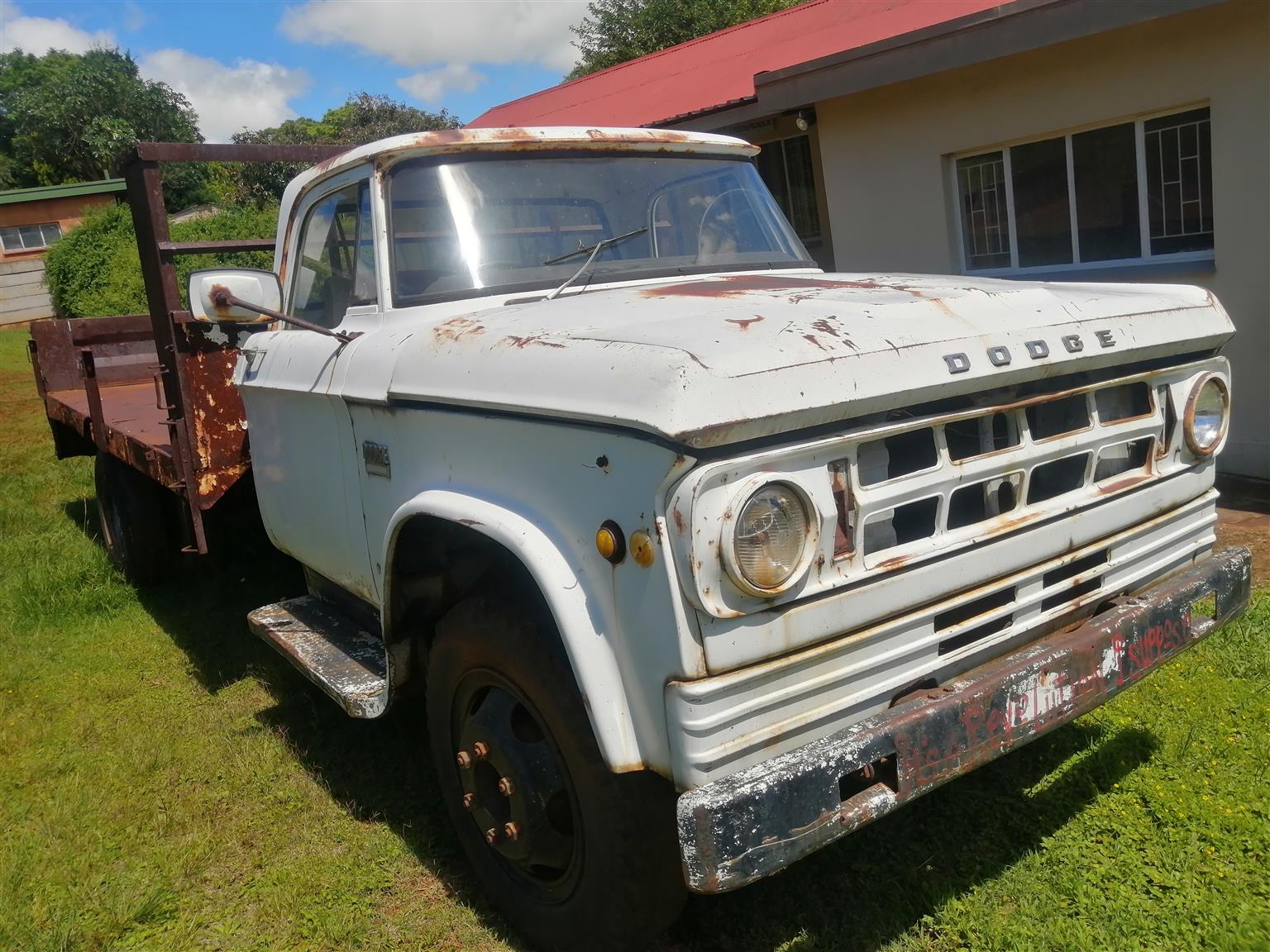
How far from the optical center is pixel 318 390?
326 cm

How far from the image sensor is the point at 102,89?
163 ft

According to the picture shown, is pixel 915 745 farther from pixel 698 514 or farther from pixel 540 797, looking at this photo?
pixel 540 797

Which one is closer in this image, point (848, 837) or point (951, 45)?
point (848, 837)

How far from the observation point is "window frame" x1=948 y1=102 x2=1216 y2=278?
6.76 m

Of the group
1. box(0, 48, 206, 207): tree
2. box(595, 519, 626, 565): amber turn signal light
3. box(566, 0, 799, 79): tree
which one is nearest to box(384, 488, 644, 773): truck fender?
box(595, 519, 626, 565): amber turn signal light

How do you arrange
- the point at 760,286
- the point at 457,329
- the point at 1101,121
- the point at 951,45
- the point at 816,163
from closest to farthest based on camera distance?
the point at 457,329 < the point at 760,286 < the point at 1101,121 < the point at 951,45 < the point at 816,163

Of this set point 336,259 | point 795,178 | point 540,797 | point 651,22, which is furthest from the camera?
point 651,22

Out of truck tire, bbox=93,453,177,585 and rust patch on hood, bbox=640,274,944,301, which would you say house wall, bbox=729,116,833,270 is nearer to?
truck tire, bbox=93,453,177,585

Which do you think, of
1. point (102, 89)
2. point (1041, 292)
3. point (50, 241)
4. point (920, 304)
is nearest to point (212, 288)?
point (920, 304)

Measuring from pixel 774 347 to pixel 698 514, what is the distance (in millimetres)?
374

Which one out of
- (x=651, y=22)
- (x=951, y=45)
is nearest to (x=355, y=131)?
(x=651, y=22)

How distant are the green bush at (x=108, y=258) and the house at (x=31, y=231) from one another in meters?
9.38

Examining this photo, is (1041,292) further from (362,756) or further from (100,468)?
(100,468)

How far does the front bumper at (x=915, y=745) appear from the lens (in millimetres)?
1891
